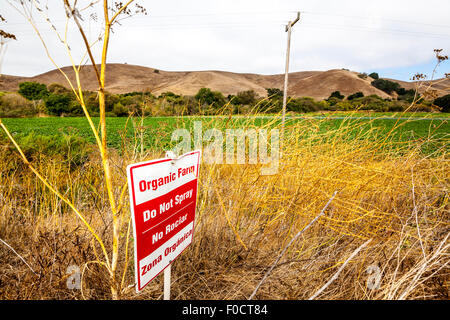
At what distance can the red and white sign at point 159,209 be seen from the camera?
86 centimetres

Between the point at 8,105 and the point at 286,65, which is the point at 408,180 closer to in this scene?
the point at 286,65

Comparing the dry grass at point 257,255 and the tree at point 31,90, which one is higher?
the tree at point 31,90

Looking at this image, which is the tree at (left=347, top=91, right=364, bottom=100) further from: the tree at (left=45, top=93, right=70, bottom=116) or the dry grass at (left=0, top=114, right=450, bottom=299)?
the dry grass at (left=0, top=114, right=450, bottom=299)

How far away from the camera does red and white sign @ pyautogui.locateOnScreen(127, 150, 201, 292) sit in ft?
2.83

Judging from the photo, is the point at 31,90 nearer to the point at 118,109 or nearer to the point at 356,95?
the point at 118,109

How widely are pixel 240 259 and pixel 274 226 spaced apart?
0.55 m

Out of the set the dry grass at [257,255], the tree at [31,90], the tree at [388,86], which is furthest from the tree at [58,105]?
the tree at [388,86]

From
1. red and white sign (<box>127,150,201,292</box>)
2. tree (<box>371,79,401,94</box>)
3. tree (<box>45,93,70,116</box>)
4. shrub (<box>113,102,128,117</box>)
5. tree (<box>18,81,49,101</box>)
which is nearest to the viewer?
red and white sign (<box>127,150,201,292</box>)

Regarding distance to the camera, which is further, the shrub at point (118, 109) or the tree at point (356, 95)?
the tree at point (356, 95)

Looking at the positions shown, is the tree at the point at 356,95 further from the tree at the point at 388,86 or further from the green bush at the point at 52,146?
the green bush at the point at 52,146

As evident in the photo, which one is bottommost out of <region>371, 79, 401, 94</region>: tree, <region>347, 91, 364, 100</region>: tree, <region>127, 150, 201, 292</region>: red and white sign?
<region>127, 150, 201, 292</region>: red and white sign

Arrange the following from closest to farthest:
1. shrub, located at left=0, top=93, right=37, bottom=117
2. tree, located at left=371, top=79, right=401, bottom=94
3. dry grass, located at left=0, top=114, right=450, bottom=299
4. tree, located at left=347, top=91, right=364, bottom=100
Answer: dry grass, located at left=0, top=114, right=450, bottom=299 < shrub, located at left=0, top=93, right=37, bottom=117 < tree, located at left=347, top=91, right=364, bottom=100 < tree, located at left=371, top=79, right=401, bottom=94

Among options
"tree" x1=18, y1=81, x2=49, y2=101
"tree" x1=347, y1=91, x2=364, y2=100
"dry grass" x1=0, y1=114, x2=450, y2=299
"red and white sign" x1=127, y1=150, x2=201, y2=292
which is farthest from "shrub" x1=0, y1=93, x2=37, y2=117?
"tree" x1=347, y1=91, x2=364, y2=100

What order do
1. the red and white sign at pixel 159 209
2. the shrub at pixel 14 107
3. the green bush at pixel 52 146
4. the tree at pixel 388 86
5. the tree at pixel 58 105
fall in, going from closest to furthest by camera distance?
1. the red and white sign at pixel 159 209
2. the green bush at pixel 52 146
3. the shrub at pixel 14 107
4. the tree at pixel 58 105
5. the tree at pixel 388 86
